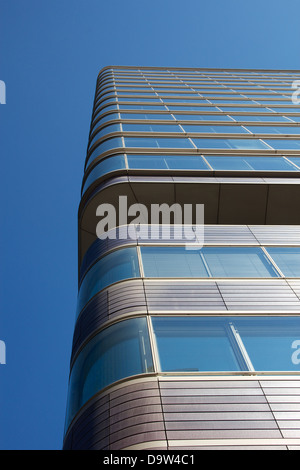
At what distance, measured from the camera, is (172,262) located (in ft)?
35.8

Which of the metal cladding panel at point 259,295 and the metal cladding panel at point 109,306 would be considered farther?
the metal cladding panel at point 259,295

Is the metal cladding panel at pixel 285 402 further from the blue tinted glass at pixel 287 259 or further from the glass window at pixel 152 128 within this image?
the glass window at pixel 152 128

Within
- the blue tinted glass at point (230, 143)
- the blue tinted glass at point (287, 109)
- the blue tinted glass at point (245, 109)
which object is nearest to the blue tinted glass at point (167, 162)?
the blue tinted glass at point (230, 143)

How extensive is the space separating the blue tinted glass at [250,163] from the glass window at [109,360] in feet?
26.6

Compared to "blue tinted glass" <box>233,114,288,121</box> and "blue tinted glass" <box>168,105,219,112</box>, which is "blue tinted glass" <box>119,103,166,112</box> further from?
"blue tinted glass" <box>233,114,288,121</box>

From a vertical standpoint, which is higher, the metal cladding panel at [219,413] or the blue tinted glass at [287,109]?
the blue tinted glass at [287,109]

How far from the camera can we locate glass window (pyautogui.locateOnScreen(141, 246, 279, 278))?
10484 millimetres

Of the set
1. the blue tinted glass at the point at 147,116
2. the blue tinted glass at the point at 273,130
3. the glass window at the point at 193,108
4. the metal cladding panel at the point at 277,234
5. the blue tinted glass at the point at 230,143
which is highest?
the glass window at the point at 193,108

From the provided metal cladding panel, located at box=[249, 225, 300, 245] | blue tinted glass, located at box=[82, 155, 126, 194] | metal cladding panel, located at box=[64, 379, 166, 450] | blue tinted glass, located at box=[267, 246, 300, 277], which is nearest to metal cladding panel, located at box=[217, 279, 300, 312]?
blue tinted glass, located at box=[267, 246, 300, 277]

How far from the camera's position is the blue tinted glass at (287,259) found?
34.9ft

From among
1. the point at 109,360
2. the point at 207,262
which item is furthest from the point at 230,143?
the point at 109,360

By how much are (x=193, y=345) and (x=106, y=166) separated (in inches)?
353

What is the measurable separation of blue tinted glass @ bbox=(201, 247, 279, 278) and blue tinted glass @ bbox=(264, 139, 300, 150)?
736 centimetres
